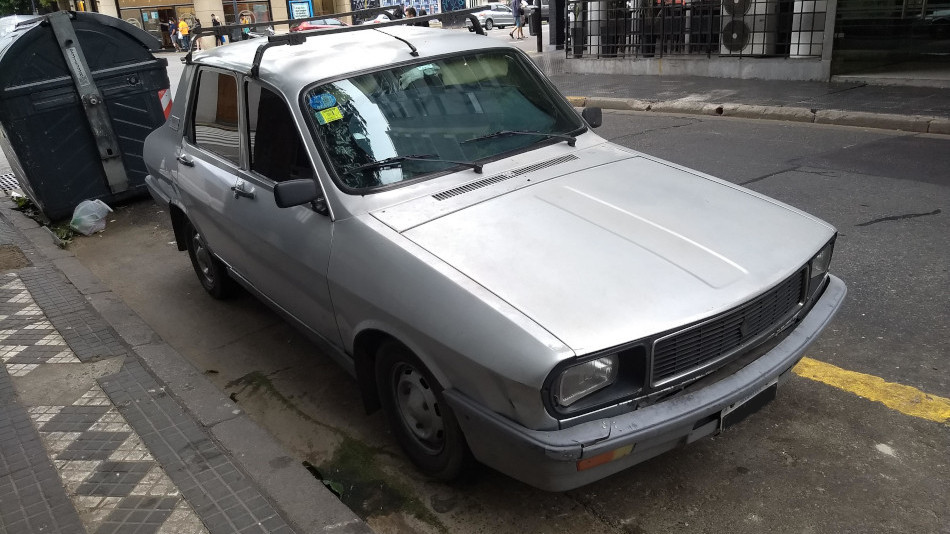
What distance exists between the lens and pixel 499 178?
11.9ft

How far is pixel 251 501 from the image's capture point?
10.3 feet

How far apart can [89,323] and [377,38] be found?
2810mm

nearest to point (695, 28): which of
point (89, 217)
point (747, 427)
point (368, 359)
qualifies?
point (89, 217)

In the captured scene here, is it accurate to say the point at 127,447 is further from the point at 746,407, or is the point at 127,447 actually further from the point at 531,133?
the point at 746,407

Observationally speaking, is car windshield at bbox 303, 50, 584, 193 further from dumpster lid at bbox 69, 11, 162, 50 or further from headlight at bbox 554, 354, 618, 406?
dumpster lid at bbox 69, 11, 162, 50

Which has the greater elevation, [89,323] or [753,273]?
[753,273]

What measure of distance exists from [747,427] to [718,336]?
928 millimetres

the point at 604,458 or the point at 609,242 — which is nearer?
the point at 604,458

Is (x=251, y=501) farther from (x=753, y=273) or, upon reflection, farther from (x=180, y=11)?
(x=180, y=11)

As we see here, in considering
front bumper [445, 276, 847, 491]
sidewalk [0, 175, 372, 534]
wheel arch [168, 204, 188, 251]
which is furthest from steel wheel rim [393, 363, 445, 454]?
wheel arch [168, 204, 188, 251]

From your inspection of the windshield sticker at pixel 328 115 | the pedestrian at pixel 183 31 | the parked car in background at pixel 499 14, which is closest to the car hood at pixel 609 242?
the windshield sticker at pixel 328 115

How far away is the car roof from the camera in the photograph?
3.81 metres

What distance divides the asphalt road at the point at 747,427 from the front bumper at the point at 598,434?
422 millimetres

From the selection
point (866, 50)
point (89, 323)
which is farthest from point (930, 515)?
point (866, 50)
